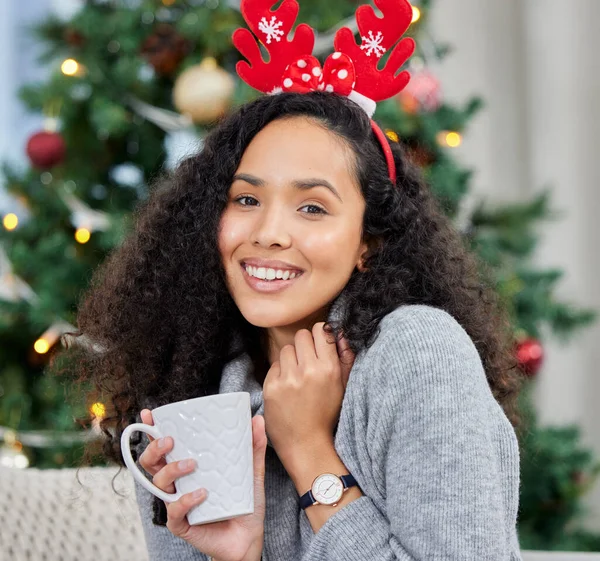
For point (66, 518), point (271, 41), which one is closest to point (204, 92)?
point (271, 41)

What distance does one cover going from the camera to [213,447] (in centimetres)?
97

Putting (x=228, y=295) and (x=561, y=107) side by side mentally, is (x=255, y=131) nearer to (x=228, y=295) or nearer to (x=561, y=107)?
(x=228, y=295)

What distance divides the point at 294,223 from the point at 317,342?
0.16m

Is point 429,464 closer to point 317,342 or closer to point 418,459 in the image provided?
point 418,459

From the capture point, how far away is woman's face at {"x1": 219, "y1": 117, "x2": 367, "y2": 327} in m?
1.22

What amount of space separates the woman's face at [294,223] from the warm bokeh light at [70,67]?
1.18 meters

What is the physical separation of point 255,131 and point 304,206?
161 millimetres

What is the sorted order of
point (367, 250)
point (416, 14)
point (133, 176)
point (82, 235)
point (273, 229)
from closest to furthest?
point (273, 229), point (367, 250), point (416, 14), point (82, 235), point (133, 176)

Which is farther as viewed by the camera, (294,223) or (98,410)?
(98,410)

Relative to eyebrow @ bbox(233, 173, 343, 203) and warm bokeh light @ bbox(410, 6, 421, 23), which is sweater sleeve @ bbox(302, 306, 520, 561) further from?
warm bokeh light @ bbox(410, 6, 421, 23)

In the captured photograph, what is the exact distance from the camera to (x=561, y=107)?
9.95ft

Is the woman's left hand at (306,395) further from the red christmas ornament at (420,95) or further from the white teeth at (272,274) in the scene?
the red christmas ornament at (420,95)

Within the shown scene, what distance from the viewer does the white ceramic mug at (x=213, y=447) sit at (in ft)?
3.16

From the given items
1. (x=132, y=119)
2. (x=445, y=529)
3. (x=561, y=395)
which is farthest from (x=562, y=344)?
(x=445, y=529)
